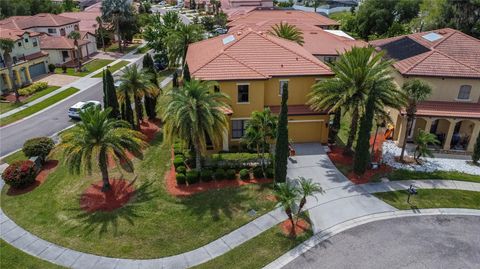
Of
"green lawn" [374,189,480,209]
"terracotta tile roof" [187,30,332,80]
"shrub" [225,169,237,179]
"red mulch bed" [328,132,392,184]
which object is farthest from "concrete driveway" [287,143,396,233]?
"terracotta tile roof" [187,30,332,80]

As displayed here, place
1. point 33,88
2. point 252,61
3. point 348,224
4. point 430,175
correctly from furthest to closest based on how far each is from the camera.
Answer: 1. point 33,88
2. point 252,61
3. point 430,175
4. point 348,224

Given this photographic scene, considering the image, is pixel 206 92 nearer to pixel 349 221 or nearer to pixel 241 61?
pixel 241 61

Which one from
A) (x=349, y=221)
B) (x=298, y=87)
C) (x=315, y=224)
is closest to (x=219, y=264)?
(x=315, y=224)

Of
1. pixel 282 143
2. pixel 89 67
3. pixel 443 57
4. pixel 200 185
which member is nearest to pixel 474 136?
pixel 443 57

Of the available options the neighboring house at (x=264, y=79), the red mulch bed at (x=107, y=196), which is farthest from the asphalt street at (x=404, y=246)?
the red mulch bed at (x=107, y=196)

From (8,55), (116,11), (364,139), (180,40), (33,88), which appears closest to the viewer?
(364,139)

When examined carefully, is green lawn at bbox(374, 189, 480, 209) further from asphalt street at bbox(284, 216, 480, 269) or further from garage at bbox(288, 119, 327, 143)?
garage at bbox(288, 119, 327, 143)

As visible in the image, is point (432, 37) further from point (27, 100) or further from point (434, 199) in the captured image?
point (27, 100)
